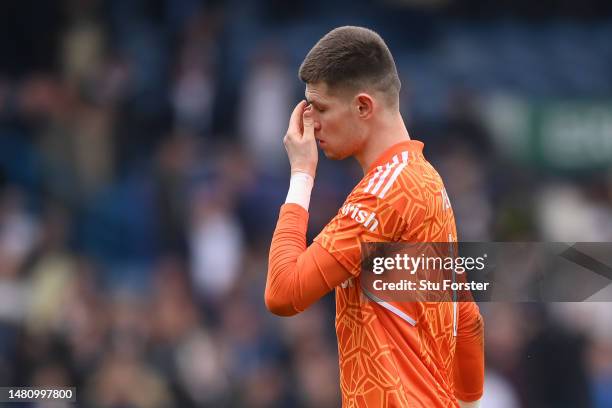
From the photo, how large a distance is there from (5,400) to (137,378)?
208 cm

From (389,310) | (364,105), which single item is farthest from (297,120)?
(389,310)

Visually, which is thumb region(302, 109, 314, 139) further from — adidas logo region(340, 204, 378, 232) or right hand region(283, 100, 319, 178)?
adidas logo region(340, 204, 378, 232)

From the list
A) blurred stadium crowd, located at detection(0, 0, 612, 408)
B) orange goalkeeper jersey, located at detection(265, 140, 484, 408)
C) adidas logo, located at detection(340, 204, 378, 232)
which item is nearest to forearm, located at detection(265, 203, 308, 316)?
orange goalkeeper jersey, located at detection(265, 140, 484, 408)

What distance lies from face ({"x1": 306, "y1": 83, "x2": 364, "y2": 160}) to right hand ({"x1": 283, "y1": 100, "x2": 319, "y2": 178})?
1.1 inches

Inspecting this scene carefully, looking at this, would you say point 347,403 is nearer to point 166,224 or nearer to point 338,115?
point 338,115

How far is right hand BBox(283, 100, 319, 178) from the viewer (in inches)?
151

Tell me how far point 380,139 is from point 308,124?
0.24 metres

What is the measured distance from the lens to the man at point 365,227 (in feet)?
11.9

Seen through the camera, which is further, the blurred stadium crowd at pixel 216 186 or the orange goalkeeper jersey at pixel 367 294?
the blurred stadium crowd at pixel 216 186

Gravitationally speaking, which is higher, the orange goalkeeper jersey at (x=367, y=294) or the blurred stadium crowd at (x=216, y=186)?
the blurred stadium crowd at (x=216, y=186)

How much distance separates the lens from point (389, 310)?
3.68 m

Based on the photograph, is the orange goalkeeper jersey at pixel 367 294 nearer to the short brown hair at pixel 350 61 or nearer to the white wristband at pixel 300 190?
the white wristband at pixel 300 190

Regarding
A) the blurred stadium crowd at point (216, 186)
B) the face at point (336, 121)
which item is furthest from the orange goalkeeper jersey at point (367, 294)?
the blurred stadium crowd at point (216, 186)

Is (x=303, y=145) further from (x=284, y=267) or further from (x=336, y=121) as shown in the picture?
(x=284, y=267)
